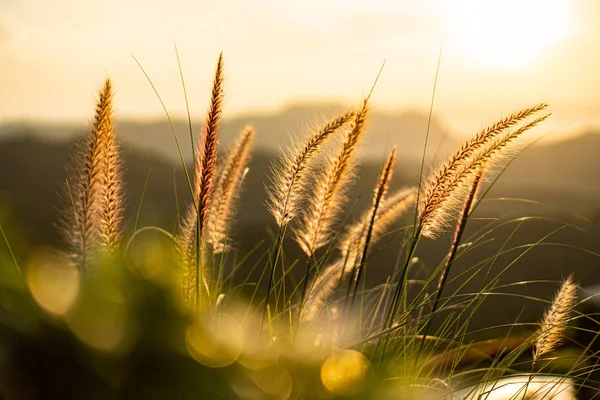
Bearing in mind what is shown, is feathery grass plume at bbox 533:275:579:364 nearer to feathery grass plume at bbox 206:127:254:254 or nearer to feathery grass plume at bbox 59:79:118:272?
feathery grass plume at bbox 206:127:254:254

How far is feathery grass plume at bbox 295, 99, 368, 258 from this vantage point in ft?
4.25

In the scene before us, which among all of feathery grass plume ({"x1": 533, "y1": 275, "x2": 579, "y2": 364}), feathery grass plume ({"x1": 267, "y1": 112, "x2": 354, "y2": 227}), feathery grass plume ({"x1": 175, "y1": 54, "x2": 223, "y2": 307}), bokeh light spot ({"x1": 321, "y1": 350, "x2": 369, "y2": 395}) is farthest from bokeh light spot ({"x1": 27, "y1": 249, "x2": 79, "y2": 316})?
feathery grass plume ({"x1": 533, "y1": 275, "x2": 579, "y2": 364})

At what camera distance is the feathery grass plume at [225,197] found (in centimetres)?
153

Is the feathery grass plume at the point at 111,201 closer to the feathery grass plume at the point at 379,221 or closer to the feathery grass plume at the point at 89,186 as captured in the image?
the feathery grass plume at the point at 89,186

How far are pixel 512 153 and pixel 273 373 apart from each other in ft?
3.96

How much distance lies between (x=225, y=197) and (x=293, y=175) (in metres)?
0.30

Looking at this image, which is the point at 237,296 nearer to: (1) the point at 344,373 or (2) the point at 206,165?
(2) the point at 206,165

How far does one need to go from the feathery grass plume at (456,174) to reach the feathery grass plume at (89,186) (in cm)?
67

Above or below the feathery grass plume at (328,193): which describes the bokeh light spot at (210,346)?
above

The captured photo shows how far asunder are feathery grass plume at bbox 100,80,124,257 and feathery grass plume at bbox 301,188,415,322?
0.48 meters

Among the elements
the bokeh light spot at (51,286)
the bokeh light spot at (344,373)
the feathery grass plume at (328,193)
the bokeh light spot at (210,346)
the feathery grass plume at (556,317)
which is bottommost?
the feathery grass plume at (556,317)

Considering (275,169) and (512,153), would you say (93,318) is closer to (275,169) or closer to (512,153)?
(275,169)

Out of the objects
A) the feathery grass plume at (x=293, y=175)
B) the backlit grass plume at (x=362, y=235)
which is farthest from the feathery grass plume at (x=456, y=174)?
the feathery grass plume at (x=293, y=175)

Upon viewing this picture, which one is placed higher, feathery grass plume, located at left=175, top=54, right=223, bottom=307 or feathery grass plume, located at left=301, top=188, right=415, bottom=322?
feathery grass plume, located at left=175, top=54, right=223, bottom=307
